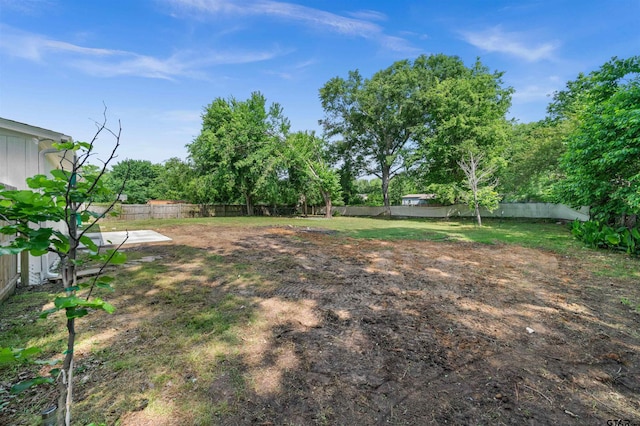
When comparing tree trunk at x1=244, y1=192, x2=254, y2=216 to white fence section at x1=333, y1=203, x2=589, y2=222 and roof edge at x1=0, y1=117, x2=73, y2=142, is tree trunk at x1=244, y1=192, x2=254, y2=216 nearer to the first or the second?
white fence section at x1=333, y1=203, x2=589, y2=222

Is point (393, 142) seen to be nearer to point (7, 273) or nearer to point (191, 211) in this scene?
point (191, 211)

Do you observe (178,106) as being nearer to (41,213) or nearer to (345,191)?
(41,213)

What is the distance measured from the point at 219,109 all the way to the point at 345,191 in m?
13.8

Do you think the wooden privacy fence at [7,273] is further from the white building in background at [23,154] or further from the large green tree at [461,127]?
the large green tree at [461,127]

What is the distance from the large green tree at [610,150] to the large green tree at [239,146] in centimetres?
1667

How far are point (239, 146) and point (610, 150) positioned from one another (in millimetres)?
19365

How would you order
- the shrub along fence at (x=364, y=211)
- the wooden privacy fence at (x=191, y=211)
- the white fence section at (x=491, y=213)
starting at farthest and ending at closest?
the wooden privacy fence at (x=191, y=211), the shrub along fence at (x=364, y=211), the white fence section at (x=491, y=213)

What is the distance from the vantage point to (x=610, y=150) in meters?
6.45

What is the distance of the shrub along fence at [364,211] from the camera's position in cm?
1530

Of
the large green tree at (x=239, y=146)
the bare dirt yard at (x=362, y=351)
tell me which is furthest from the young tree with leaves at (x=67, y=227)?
the large green tree at (x=239, y=146)

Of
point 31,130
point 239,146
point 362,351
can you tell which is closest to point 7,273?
point 31,130

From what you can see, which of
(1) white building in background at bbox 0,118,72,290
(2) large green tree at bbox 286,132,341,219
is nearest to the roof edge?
(1) white building in background at bbox 0,118,72,290

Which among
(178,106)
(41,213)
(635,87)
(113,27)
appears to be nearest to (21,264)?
(41,213)

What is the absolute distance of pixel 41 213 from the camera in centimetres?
111
